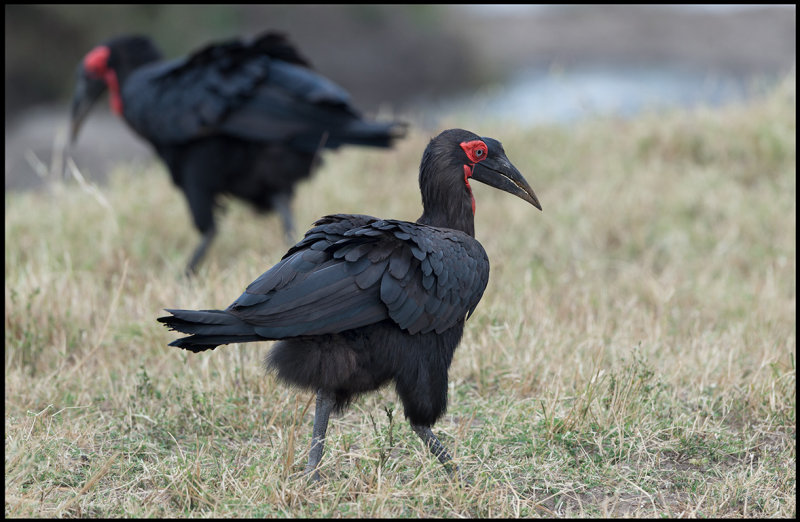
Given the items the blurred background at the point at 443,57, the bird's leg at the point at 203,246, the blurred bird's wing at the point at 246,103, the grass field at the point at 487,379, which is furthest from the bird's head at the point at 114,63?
the blurred background at the point at 443,57

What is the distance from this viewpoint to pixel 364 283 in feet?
8.55

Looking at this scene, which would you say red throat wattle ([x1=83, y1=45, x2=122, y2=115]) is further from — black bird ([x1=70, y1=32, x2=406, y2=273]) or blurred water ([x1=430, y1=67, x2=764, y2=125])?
blurred water ([x1=430, y1=67, x2=764, y2=125])

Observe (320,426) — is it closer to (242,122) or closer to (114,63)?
(242,122)

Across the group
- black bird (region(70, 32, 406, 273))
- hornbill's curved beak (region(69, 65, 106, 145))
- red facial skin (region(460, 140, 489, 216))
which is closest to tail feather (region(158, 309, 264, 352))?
red facial skin (region(460, 140, 489, 216))

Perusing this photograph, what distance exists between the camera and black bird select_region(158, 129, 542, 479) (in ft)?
8.34

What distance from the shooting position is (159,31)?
14.8 meters

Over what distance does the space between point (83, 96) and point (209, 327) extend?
14.3 ft

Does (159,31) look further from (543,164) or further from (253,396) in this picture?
(253,396)

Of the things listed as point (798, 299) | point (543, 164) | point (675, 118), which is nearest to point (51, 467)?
point (798, 299)

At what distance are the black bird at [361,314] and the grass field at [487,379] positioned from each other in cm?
22

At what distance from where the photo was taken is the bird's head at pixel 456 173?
303 cm

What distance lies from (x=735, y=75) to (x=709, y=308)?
1252cm

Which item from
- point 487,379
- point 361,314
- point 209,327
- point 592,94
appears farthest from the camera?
point 592,94

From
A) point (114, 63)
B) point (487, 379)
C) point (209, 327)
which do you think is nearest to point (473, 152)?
point (487, 379)
